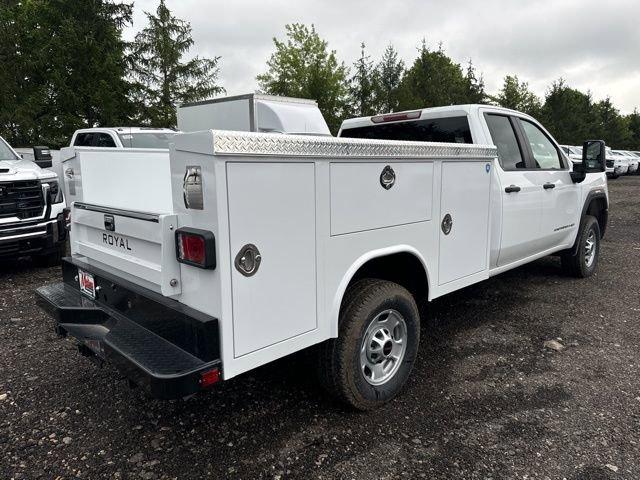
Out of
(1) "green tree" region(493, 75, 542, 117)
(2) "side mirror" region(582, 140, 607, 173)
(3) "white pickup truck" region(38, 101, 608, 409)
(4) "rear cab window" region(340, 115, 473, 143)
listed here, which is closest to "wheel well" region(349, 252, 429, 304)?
(3) "white pickup truck" region(38, 101, 608, 409)

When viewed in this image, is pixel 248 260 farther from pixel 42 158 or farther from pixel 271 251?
pixel 42 158

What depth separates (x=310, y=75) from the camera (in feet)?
76.6

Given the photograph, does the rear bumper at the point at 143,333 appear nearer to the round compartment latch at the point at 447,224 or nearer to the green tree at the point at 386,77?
the round compartment latch at the point at 447,224

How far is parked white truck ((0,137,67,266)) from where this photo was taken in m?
5.90

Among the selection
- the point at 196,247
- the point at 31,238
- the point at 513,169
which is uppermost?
the point at 513,169

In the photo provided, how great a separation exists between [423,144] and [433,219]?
1.69 ft

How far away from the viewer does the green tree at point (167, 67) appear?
23125 mm

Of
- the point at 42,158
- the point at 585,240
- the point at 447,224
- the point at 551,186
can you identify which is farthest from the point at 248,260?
the point at 42,158

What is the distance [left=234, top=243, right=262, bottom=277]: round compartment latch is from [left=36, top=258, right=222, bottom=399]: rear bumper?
261mm

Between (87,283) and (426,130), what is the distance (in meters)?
3.08

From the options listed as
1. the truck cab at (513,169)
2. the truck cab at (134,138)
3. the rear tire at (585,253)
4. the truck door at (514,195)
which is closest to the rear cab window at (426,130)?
the truck cab at (513,169)

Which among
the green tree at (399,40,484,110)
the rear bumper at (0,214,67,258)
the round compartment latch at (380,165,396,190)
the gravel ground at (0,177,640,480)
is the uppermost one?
the green tree at (399,40,484,110)

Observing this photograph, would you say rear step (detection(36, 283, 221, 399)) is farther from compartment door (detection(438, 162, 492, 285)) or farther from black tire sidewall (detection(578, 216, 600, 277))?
black tire sidewall (detection(578, 216, 600, 277))

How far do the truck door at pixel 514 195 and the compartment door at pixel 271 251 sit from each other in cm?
232
